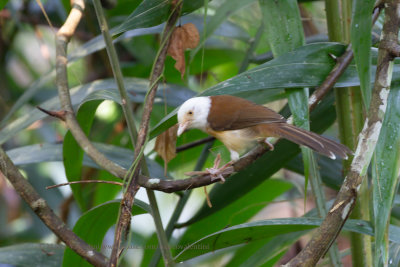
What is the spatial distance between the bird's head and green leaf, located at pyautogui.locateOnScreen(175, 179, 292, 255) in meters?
0.52

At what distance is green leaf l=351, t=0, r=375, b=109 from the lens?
3.67ft

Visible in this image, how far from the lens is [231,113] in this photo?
1.52m

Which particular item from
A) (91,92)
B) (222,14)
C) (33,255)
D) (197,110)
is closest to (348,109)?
(197,110)

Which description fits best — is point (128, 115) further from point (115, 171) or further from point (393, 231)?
point (393, 231)

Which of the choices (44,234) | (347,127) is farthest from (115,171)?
(44,234)

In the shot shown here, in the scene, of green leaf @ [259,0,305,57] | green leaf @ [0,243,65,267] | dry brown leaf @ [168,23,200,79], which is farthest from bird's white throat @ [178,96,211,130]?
green leaf @ [0,243,65,267]

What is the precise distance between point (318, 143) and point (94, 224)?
0.65 m

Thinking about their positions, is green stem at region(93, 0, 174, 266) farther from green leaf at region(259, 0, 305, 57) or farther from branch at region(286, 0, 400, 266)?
green leaf at region(259, 0, 305, 57)

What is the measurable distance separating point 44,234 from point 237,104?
5.80 ft

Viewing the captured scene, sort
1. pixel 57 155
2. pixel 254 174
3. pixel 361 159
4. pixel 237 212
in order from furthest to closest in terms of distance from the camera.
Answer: pixel 237 212 < pixel 57 155 < pixel 254 174 < pixel 361 159

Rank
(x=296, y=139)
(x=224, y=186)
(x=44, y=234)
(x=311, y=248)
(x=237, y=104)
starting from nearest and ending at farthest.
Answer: (x=311, y=248) → (x=296, y=139) → (x=237, y=104) → (x=224, y=186) → (x=44, y=234)

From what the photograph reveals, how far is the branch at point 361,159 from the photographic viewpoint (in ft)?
3.39

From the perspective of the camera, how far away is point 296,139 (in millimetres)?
1301

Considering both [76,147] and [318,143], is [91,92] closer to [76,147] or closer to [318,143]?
[76,147]
